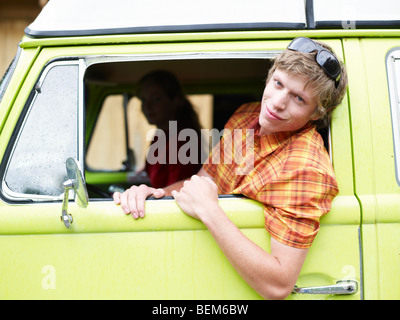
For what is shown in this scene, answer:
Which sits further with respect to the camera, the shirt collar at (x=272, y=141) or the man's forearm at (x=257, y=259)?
the shirt collar at (x=272, y=141)

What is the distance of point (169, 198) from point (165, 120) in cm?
124

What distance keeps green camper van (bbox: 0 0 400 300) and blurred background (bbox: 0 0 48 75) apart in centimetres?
519

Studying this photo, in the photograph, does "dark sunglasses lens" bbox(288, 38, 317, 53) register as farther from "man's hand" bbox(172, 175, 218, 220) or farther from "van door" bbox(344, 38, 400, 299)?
"man's hand" bbox(172, 175, 218, 220)

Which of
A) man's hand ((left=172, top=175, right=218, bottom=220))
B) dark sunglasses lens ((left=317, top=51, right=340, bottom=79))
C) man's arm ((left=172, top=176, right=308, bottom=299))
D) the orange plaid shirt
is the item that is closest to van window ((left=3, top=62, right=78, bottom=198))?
man's hand ((left=172, top=175, right=218, bottom=220))

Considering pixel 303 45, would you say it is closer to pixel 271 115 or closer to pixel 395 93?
pixel 271 115

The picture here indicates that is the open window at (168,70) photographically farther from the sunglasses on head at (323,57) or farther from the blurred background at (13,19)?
the blurred background at (13,19)

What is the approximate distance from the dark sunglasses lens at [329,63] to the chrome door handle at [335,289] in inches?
30.8

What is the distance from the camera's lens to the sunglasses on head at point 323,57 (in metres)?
1.57

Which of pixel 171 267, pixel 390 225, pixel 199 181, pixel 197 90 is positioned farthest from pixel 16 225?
pixel 197 90

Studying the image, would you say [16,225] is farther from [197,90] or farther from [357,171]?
[197,90]

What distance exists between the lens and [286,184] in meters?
1.56

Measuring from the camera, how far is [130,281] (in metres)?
1.62

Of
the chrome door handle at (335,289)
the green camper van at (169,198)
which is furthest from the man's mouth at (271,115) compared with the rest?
the chrome door handle at (335,289)

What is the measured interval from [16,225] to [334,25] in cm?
148
